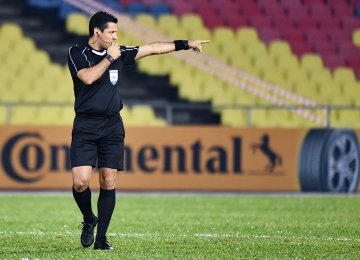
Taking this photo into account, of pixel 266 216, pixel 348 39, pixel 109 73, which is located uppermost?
pixel 348 39

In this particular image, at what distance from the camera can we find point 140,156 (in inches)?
696

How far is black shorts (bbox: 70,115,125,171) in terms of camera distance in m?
8.08

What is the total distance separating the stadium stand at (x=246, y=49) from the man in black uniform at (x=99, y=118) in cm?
1123

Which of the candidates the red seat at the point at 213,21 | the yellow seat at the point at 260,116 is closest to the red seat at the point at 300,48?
the red seat at the point at 213,21

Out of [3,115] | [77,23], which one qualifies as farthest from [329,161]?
[77,23]

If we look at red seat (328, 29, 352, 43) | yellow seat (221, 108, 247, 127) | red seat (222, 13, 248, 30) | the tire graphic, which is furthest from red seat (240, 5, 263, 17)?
the tire graphic

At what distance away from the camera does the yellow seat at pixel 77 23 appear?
68.9ft

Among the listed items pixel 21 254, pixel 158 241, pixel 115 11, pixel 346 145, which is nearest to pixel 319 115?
pixel 346 145

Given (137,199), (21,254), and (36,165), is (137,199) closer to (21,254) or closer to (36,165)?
(36,165)

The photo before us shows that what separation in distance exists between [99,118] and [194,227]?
9.59ft

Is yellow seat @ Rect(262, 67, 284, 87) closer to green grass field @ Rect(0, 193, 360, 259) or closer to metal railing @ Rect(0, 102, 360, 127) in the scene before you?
metal railing @ Rect(0, 102, 360, 127)

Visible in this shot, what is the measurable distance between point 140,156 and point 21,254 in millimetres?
9840

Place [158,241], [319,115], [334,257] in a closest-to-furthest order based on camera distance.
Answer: [334,257], [158,241], [319,115]

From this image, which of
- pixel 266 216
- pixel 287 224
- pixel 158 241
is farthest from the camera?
pixel 266 216
